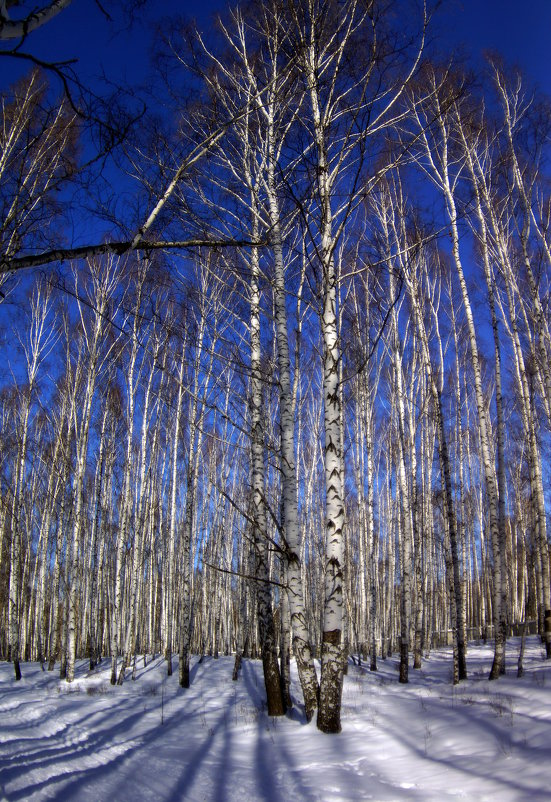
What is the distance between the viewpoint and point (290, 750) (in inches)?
184

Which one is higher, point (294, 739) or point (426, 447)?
point (426, 447)

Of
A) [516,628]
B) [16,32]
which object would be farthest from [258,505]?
[516,628]

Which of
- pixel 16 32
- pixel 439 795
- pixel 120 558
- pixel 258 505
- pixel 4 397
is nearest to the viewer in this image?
pixel 16 32

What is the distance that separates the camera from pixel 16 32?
7.76 ft

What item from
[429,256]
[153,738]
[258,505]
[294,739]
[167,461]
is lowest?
[153,738]

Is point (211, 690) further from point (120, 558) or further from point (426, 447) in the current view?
point (426, 447)

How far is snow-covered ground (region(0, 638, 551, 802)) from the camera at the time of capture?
11.4 ft

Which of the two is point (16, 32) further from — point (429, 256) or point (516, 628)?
point (516, 628)

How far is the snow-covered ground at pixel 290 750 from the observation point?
347cm

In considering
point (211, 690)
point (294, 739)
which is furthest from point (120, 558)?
point (294, 739)

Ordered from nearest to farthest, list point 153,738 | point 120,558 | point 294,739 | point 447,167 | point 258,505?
point 294,739
point 153,738
point 258,505
point 447,167
point 120,558

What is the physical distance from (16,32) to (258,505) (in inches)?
231

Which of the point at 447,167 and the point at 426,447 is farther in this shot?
the point at 426,447

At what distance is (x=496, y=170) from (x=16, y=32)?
423 inches
